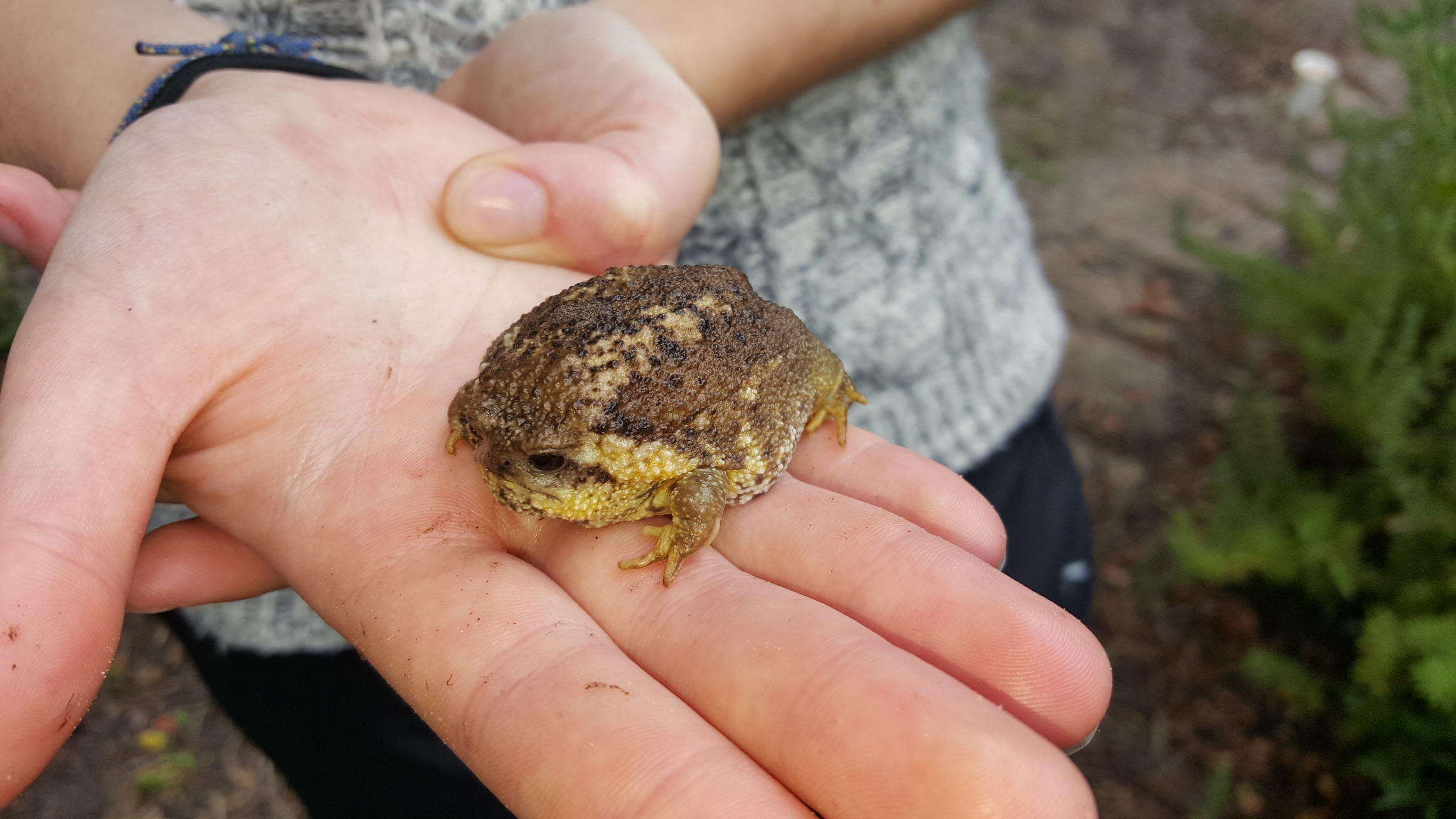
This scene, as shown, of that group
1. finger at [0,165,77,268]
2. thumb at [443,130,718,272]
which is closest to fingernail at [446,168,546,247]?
thumb at [443,130,718,272]

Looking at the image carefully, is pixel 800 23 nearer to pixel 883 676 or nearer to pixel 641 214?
pixel 641 214

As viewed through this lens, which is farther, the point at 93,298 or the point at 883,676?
the point at 93,298

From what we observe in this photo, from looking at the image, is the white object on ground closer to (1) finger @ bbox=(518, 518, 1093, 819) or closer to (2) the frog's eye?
(1) finger @ bbox=(518, 518, 1093, 819)

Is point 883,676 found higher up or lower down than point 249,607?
higher up

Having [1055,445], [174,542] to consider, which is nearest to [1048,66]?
[1055,445]

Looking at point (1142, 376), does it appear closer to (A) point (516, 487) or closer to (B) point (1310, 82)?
(B) point (1310, 82)

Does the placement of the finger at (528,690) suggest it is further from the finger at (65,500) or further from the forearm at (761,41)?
the forearm at (761,41)

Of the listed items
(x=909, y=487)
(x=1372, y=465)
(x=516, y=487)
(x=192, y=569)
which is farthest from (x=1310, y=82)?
(x=192, y=569)
